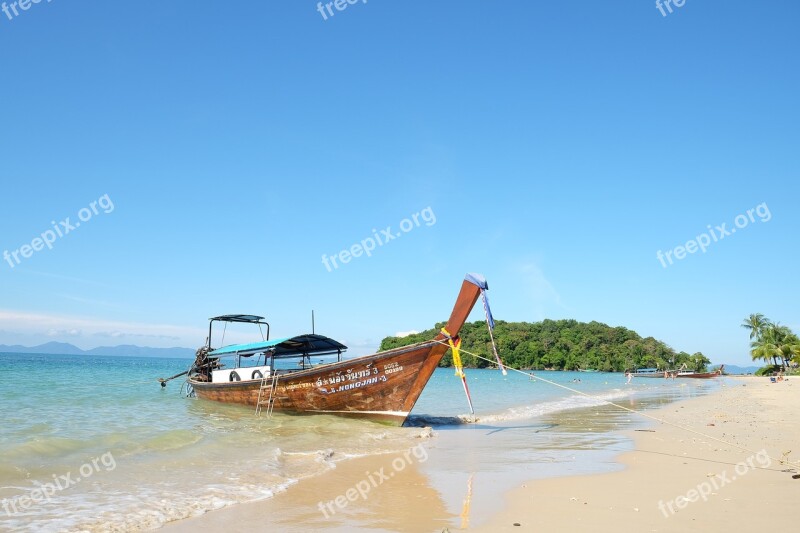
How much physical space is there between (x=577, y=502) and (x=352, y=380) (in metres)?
8.28

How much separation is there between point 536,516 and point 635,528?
3.14 feet

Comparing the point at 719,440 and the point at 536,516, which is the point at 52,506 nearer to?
the point at 536,516

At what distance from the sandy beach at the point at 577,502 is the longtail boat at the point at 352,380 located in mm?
3968

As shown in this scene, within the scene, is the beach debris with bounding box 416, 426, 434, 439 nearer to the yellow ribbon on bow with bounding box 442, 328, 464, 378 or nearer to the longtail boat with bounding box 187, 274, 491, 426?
the longtail boat with bounding box 187, 274, 491, 426

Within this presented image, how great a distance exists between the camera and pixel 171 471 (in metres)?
8.21

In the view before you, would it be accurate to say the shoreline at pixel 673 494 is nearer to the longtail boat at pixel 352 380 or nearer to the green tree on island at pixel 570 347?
the longtail boat at pixel 352 380

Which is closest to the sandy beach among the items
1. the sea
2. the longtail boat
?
the sea

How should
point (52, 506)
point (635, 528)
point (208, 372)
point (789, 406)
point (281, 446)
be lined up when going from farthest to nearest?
point (208, 372)
point (789, 406)
point (281, 446)
point (52, 506)
point (635, 528)

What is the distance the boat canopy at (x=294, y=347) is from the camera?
16.0 metres

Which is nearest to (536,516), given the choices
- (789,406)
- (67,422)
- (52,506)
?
(52,506)

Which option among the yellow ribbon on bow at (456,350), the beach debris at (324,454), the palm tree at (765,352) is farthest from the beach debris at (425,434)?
the palm tree at (765,352)

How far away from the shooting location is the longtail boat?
Result: 12688 millimetres

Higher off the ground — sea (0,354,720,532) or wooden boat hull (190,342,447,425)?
wooden boat hull (190,342,447,425)

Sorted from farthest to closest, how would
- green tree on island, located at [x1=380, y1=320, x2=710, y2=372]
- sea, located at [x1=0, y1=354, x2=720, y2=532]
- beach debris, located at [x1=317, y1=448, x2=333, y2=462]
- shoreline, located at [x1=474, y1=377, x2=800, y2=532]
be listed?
1. green tree on island, located at [x1=380, y1=320, x2=710, y2=372]
2. beach debris, located at [x1=317, y1=448, x2=333, y2=462]
3. sea, located at [x1=0, y1=354, x2=720, y2=532]
4. shoreline, located at [x1=474, y1=377, x2=800, y2=532]
